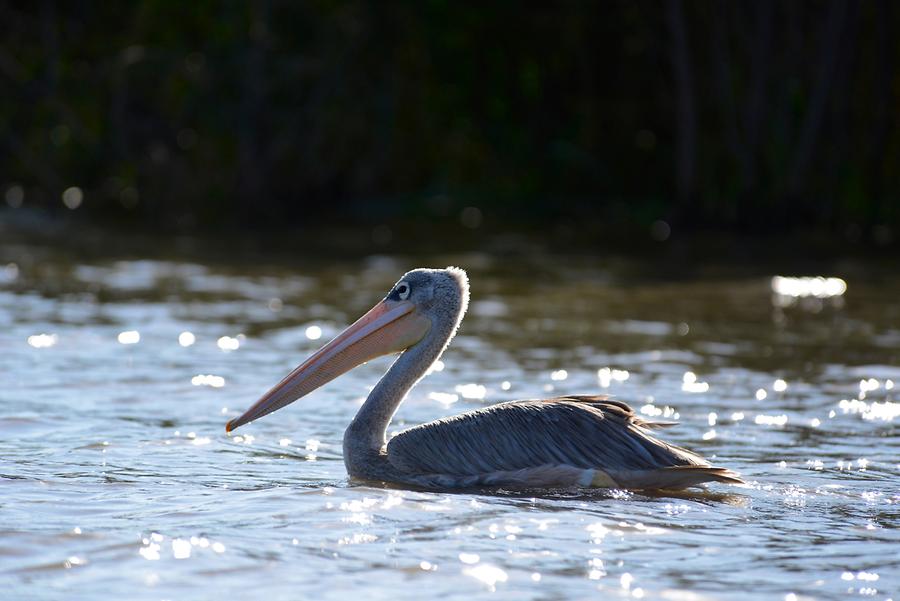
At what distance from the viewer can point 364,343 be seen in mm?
6590

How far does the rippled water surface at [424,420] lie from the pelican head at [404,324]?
464 mm

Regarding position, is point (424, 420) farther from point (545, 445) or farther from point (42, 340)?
point (42, 340)

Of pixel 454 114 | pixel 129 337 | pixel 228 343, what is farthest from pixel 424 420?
pixel 454 114

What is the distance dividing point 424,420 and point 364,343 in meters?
1.10

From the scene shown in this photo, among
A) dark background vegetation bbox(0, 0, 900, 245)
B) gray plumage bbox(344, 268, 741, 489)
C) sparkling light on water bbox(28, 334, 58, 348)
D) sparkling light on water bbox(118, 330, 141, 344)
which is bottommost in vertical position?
gray plumage bbox(344, 268, 741, 489)

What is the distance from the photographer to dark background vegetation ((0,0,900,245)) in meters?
18.7

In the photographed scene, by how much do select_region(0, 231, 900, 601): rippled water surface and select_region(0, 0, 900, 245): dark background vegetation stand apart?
5.56 meters

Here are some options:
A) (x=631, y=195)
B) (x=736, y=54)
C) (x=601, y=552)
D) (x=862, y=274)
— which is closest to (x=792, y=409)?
(x=601, y=552)

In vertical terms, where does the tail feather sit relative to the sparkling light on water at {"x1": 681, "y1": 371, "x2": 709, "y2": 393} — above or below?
below

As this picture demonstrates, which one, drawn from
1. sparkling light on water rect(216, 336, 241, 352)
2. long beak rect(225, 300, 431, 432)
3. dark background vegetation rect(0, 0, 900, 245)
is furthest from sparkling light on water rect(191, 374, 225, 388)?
dark background vegetation rect(0, 0, 900, 245)

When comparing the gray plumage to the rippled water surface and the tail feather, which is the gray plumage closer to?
the tail feather

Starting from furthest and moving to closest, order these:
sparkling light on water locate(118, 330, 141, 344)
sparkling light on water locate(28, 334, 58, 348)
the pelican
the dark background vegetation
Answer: the dark background vegetation
sparkling light on water locate(118, 330, 141, 344)
sparkling light on water locate(28, 334, 58, 348)
the pelican

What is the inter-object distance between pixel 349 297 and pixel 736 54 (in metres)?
9.61

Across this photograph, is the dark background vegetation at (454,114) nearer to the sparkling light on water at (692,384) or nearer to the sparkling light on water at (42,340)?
the sparkling light on water at (692,384)
